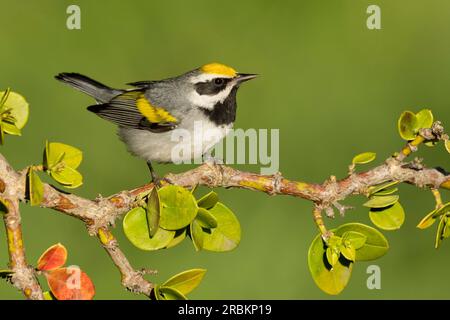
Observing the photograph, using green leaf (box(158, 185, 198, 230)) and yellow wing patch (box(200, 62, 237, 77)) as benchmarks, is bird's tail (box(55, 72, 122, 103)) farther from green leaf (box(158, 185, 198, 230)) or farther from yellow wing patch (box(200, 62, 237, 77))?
green leaf (box(158, 185, 198, 230))

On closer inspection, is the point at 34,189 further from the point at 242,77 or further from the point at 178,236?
the point at 242,77

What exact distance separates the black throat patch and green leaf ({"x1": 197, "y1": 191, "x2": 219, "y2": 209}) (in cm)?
161

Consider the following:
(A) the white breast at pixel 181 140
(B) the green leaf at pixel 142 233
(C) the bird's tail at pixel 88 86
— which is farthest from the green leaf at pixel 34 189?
(C) the bird's tail at pixel 88 86

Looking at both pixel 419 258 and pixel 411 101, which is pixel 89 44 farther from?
pixel 419 258

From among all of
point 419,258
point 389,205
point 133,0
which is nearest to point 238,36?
point 133,0

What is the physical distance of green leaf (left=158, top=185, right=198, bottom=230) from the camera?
6.85 feet

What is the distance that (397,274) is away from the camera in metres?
4.60

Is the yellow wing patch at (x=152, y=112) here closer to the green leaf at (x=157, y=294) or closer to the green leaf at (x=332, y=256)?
the green leaf at (x=332, y=256)

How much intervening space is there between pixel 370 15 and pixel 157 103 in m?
2.39

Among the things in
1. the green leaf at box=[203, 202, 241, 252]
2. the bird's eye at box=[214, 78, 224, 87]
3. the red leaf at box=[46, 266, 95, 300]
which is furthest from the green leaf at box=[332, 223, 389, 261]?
the bird's eye at box=[214, 78, 224, 87]

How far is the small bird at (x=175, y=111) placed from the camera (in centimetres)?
379

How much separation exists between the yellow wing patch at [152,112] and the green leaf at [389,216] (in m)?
1.78

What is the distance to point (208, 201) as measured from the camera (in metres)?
2.19

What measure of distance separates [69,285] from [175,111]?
6.85 ft
